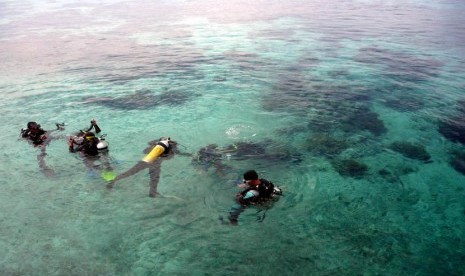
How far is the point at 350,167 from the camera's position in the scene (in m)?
13.2

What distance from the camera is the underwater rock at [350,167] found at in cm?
1278

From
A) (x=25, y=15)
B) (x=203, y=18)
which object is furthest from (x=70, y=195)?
(x=25, y=15)

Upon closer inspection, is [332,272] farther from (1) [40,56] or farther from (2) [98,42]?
(2) [98,42]

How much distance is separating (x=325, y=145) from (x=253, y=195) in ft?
19.0

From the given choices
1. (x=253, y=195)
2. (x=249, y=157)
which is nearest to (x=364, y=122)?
(x=249, y=157)

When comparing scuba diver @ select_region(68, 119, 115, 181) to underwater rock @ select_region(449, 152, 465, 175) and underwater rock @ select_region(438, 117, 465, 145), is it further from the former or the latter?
underwater rock @ select_region(438, 117, 465, 145)

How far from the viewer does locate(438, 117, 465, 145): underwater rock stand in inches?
599

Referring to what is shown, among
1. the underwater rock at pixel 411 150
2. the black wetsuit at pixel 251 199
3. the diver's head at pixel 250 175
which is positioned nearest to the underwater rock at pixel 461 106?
the underwater rock at pixel 411 150

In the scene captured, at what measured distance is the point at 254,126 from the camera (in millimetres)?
16625

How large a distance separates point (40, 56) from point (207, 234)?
2916 centimetres

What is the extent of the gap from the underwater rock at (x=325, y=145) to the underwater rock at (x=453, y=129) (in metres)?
5.06

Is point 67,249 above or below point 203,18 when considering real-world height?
below

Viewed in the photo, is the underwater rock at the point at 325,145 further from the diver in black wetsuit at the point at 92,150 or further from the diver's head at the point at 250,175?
the diver in black wetsuit at the point at 92,150

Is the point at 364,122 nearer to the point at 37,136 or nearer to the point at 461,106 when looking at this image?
the point at 461,106
